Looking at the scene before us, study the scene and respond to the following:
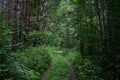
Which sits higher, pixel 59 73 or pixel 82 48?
pixel 82 48

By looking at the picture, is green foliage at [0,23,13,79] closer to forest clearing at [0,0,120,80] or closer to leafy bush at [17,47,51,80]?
forest clearing at [0,0,120,80]

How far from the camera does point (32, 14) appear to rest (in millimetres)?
22656

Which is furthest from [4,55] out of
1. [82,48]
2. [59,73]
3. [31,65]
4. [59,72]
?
[82,48]

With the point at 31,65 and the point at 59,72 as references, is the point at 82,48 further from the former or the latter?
the point at 31,65

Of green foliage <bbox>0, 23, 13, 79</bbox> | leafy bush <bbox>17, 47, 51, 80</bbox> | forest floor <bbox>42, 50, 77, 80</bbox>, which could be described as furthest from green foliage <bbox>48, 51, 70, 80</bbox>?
green foliage <bbox>0, 23, 13, 79</bbox>

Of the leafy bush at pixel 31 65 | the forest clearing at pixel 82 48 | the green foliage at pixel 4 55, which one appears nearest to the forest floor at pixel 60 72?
the forest clearing at pixel 82 48

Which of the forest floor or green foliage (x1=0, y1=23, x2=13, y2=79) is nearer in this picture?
green foliage (x1=0, y1=23, x2=13, y2=79)

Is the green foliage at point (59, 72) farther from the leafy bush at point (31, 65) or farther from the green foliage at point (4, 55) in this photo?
the green foliage at point (4, 55)

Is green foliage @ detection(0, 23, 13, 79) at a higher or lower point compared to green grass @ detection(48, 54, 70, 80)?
higher

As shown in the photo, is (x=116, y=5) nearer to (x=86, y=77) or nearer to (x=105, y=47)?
(x=105, y=47)

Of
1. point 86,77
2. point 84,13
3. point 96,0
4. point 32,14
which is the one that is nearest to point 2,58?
point 86,77

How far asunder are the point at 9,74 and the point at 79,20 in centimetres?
1151

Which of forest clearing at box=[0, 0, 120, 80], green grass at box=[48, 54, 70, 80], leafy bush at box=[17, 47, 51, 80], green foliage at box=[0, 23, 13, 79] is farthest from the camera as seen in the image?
green grass at box=[48, 54, 70, 80]

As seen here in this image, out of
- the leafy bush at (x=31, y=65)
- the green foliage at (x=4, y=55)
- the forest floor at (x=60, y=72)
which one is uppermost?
the green foliage at (x=4, y=55)
